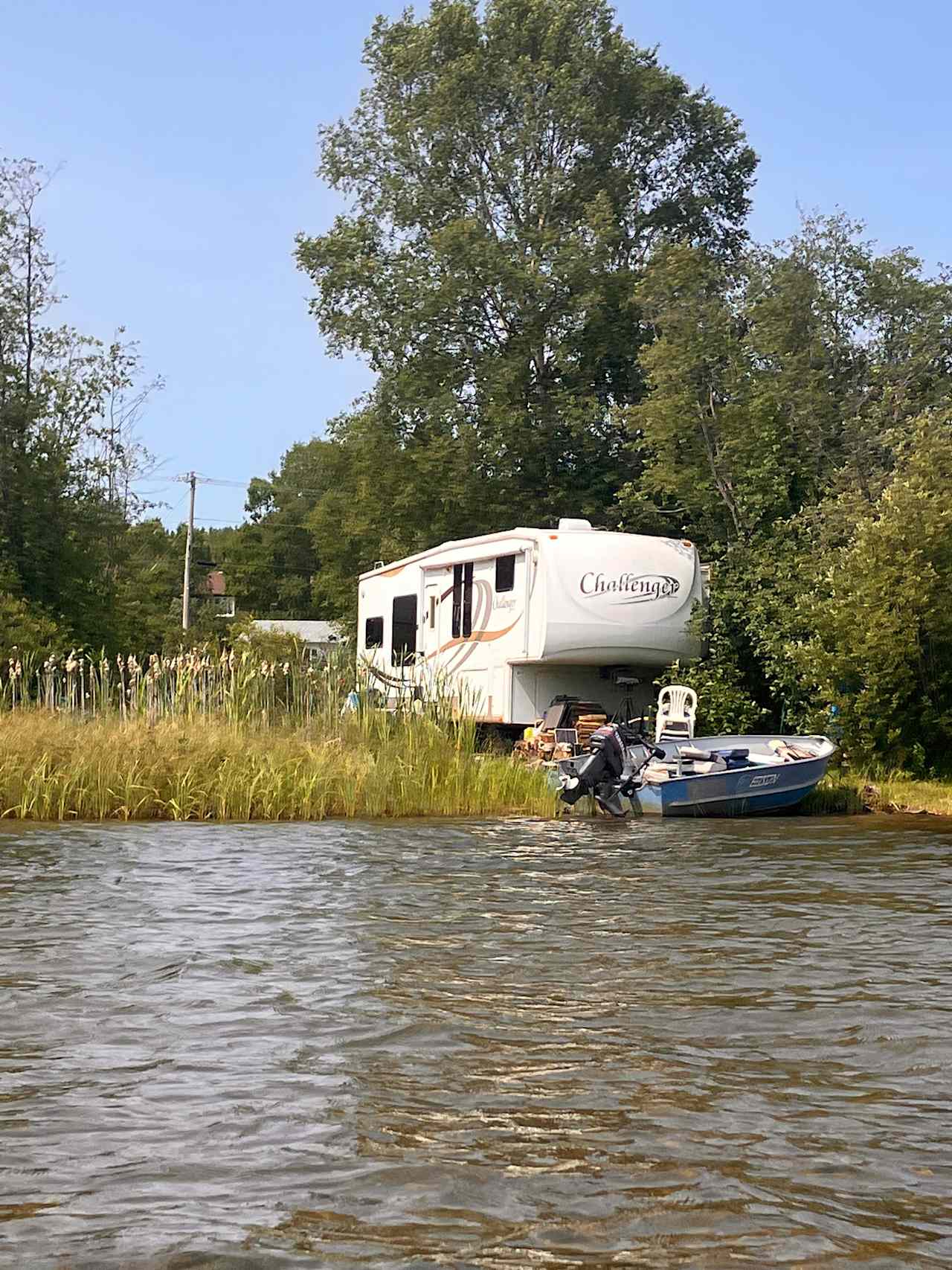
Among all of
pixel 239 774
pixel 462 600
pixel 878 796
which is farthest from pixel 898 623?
pixel 239 774

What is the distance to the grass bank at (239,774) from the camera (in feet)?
54.4

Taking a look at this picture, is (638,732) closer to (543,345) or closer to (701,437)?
(701,437)

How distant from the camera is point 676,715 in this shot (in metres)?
20.9

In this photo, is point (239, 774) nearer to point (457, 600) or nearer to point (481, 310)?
point (457, 600)

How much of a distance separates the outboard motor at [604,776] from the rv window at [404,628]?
784 cm

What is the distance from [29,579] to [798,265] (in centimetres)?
2075

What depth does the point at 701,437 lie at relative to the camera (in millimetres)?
26266

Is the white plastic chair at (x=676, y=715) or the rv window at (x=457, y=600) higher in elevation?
the rv window at (x=457, y=600)

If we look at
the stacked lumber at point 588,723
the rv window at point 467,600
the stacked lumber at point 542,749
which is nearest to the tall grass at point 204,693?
the stacked lumber at point 542,749

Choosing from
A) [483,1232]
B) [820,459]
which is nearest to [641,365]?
[820,459]

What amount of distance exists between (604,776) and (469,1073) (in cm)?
1185

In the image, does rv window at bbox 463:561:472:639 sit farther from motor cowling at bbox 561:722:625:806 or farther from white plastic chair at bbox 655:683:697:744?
motor cowling at bbox 561:722:625:806

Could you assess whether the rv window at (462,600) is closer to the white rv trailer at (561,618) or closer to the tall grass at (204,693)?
the white rv trailer at (561,618)

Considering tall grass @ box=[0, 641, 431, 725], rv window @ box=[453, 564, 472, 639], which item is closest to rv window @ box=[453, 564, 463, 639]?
rv window @ box=[453, 564, 472, 639]
